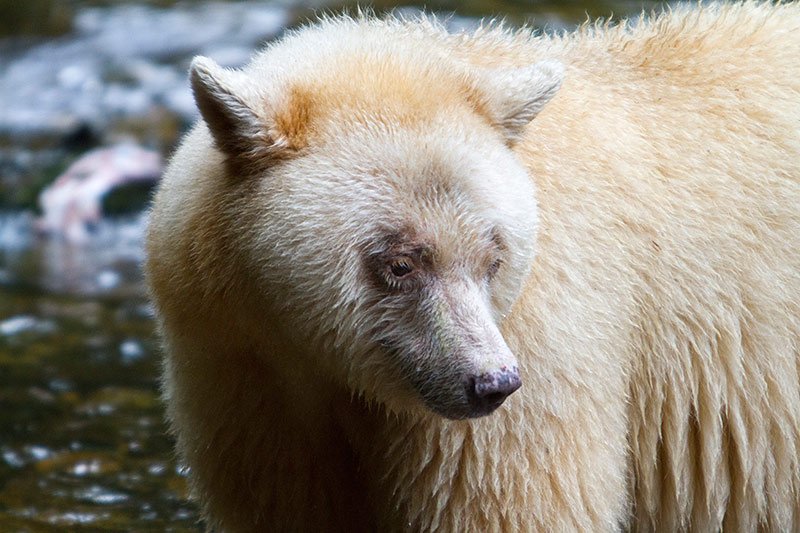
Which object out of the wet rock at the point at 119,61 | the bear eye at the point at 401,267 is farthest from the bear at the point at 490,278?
the wet rock at the point at 119,61

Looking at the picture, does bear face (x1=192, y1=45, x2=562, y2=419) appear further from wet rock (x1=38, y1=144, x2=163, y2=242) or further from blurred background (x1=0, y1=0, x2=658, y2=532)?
wet rock (x1=38, y1=144, x2=163, y2=242)

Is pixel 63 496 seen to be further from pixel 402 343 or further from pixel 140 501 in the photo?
pixel 402 343

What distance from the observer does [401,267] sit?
4.58 m

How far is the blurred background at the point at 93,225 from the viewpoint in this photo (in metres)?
7.70

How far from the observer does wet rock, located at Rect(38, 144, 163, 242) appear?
13.5 metres

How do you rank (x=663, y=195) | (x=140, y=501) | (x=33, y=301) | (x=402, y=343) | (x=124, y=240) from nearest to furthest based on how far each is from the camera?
1. (x=402, y=343)
2. (x=663, y=195)
3. (x=140, y=501)
4. (x=33, y=301)
5. (x=124, y=240)

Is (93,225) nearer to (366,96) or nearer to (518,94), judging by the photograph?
(366,96)

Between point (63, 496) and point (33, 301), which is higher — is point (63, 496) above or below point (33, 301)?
above

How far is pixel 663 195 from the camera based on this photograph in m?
5.59

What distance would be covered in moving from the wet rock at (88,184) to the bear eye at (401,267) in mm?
9309

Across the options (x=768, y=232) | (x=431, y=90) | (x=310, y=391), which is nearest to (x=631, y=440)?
(x=768, y=232)

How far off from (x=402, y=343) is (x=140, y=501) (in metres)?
3.40

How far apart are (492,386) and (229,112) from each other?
1423 mm

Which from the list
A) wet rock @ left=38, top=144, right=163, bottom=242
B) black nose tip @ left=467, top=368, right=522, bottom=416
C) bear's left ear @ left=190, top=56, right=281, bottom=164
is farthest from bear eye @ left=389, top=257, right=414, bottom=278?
wet rock @ left=38, top=144, right=163, bottom=242
